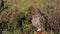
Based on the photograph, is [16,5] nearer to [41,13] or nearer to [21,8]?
[21,8]

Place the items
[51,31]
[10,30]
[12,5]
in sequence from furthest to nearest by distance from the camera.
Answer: [12,5] < [10,30] < [51,31]

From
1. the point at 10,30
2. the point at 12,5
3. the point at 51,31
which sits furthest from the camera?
the point at 12,5

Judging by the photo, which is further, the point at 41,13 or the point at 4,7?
the point at 4,7

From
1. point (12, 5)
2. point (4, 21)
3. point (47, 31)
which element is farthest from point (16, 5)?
point (47, 31)

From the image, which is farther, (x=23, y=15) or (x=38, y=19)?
(x=23, y=15)

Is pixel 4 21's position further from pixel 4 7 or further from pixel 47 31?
pixel 47 31

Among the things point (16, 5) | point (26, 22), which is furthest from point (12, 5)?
point (26, 22)

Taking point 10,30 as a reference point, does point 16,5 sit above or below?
above
